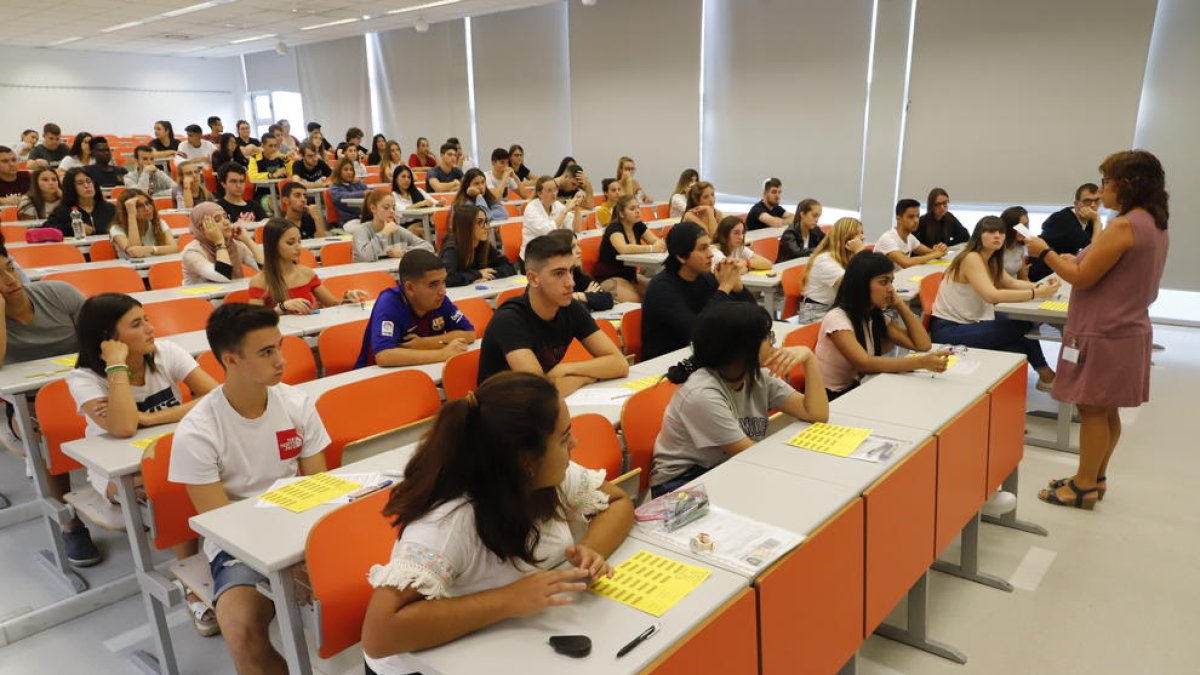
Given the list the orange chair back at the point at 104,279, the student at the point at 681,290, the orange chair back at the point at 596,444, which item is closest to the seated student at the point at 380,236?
the orange chair back at the point at 104,279

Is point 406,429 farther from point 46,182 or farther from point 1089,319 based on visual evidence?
point 46,182

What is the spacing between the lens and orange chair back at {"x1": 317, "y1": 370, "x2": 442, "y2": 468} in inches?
95.9

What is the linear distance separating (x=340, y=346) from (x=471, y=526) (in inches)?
87.8

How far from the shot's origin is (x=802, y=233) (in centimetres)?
612

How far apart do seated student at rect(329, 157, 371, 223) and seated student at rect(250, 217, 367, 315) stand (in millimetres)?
3877

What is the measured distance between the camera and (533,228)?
241 inches

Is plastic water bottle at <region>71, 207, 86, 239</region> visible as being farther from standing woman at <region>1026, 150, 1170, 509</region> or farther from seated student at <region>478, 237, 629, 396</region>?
standing woman at <region>1026, 150, 1170, 509</region>

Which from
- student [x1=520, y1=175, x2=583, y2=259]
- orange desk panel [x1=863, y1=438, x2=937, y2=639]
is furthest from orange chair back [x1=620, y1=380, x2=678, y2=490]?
student [x1=520, y1=175, x2=583, y2=259]

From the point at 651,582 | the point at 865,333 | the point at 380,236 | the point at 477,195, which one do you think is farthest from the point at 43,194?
the point at 651,582

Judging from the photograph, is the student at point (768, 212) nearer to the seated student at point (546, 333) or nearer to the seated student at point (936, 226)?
the seated student at point (936, 226)

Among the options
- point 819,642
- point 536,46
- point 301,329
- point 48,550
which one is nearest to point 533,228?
point 301,329

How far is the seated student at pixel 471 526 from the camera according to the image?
125 centimetres

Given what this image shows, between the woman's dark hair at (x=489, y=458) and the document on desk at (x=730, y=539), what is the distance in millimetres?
412

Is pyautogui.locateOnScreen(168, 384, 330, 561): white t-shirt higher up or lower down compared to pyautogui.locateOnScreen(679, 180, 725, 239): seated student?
lower down
